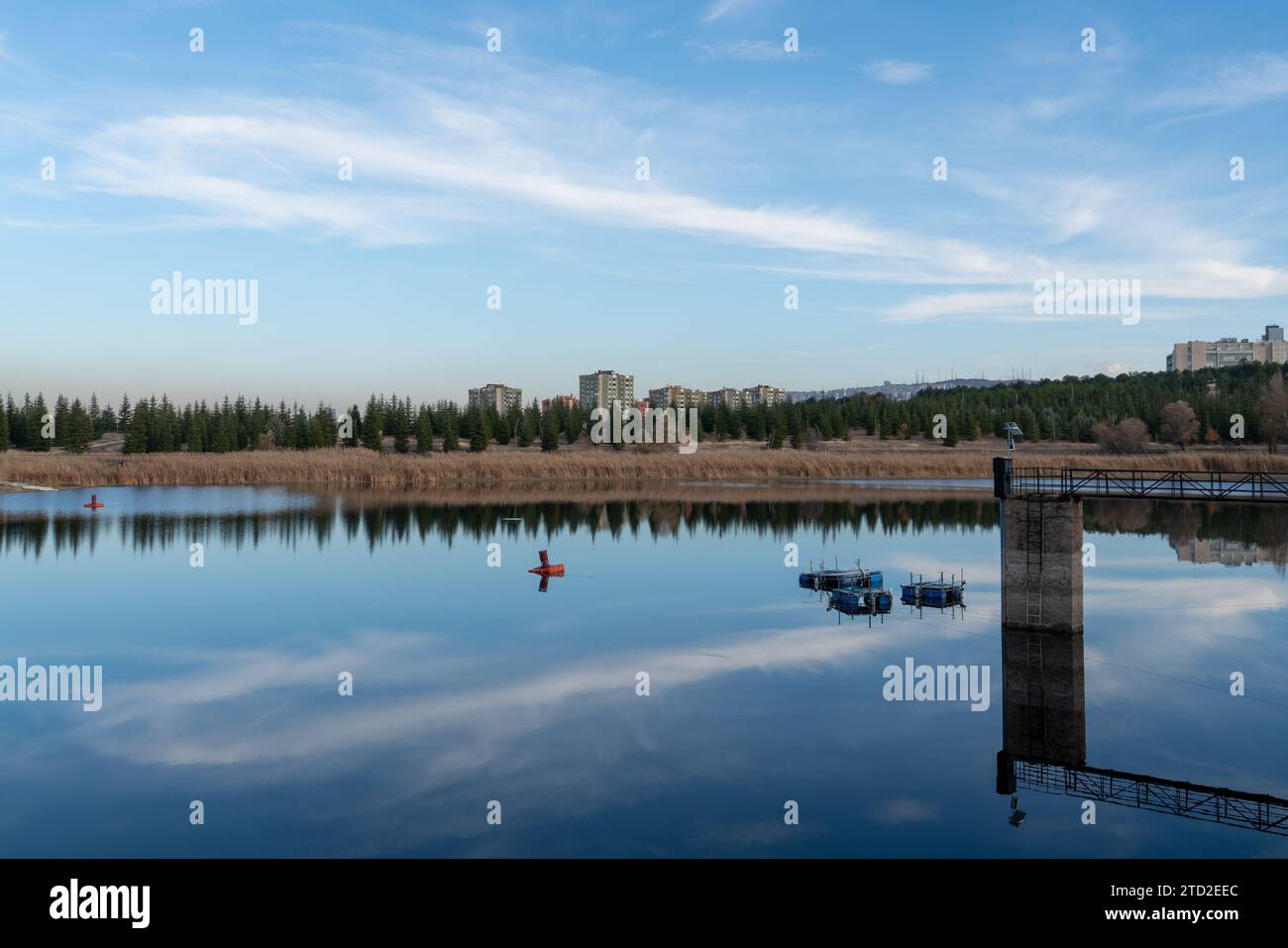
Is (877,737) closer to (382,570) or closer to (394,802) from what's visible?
(394,802)

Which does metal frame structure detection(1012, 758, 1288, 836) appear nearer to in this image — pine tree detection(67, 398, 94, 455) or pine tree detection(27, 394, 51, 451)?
pine tree detection(67, 398, 94, 455)

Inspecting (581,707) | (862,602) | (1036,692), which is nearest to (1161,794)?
(1036,692)

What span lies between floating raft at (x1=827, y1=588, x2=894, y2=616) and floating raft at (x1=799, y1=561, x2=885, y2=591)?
7.05ft

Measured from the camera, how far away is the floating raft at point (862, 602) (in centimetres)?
3712

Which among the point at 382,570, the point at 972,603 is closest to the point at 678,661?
the point at 972,603

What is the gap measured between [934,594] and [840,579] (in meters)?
4.47

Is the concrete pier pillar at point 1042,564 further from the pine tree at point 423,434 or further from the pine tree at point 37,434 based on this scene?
the pine tree at point 37,434

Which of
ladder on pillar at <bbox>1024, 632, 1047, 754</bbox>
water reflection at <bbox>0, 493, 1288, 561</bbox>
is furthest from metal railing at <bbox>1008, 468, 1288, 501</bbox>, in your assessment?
water reflection at <bbox>0, 493, 1288, 561</bbox>

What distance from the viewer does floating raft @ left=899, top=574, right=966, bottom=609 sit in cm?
3800

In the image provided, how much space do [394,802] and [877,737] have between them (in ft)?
36.6

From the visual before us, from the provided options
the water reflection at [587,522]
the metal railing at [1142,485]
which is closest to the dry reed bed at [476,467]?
the water reflection at [587,522]

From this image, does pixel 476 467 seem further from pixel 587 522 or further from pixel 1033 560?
pixel 1033 560

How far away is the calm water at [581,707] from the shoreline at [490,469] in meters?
43.9

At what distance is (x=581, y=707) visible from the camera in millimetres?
24859
